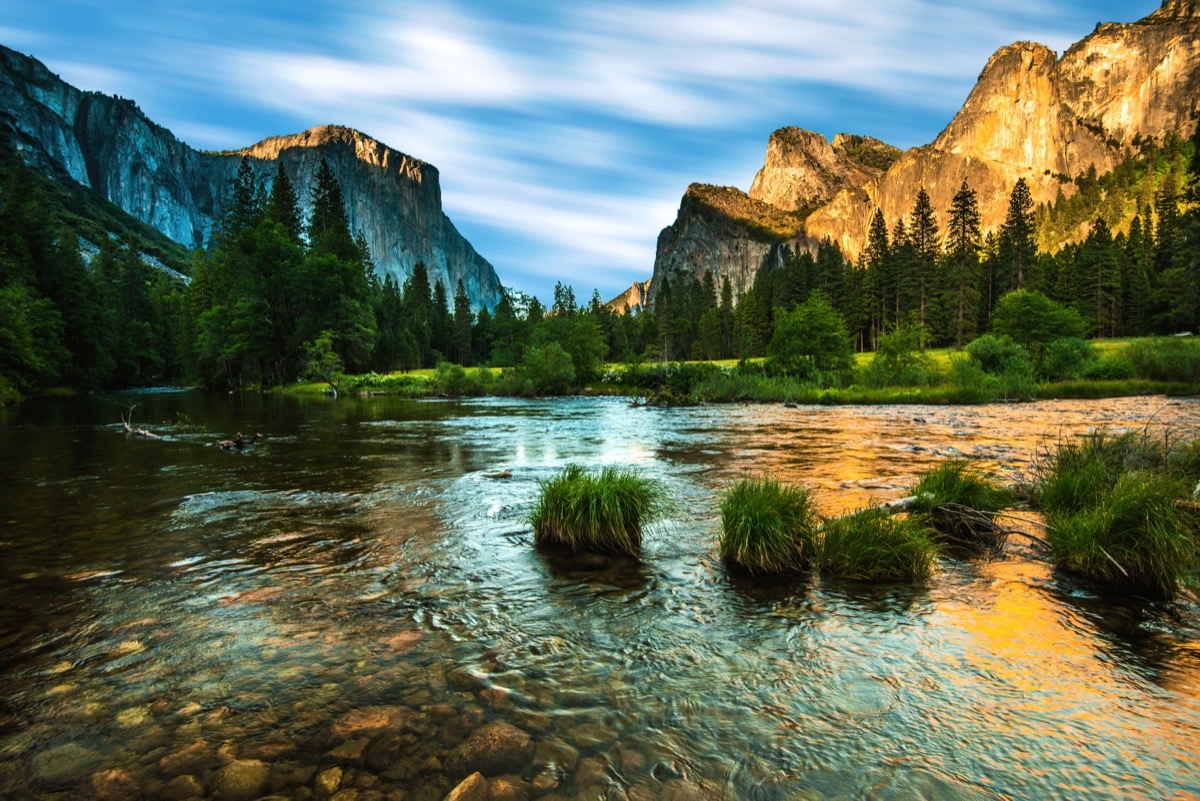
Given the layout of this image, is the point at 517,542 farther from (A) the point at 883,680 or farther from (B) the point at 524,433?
(B) the point at 524,433

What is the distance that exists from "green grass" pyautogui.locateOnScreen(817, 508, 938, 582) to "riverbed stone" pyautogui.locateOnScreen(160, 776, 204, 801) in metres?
6.12

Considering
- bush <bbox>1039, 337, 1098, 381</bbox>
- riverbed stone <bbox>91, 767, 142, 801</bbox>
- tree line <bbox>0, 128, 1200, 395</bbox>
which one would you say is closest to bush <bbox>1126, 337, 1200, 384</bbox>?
bush <bbox>1039, 337, 1098, 381</bbox>

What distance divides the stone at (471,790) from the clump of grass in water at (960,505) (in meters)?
6.32

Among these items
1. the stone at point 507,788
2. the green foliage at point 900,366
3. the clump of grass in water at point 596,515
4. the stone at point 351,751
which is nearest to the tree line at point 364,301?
the green foliage at point 900,366

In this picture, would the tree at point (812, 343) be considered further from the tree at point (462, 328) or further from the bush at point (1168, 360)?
the tree at point (462, 328)

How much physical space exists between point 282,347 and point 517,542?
2483 inches

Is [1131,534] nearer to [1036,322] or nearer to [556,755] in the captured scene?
[556,755]

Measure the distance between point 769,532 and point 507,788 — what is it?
4421 mm

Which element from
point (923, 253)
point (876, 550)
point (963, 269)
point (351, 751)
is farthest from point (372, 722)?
point (923, 253)

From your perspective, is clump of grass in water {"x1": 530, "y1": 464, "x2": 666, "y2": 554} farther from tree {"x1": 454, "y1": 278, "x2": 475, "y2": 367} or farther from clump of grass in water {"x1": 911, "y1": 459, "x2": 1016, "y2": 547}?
tree {"x1": 454, "y1": 278, "x2": 475, "y2": 367}

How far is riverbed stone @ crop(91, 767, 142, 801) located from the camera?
3.21 metres

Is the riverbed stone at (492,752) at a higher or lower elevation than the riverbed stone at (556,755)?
higher

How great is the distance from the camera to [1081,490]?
26.1 ft

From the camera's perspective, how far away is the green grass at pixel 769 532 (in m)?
6.89
